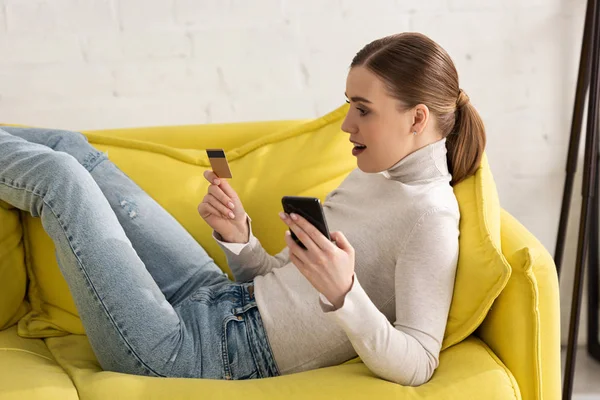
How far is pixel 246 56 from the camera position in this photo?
6.91 ft

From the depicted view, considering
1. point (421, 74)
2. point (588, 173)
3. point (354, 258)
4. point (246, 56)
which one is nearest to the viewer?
point (354, 258)

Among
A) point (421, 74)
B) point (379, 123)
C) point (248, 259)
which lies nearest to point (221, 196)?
point (248, 259)

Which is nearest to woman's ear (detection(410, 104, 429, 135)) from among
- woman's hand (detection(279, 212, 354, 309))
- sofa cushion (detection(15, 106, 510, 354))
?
sofa cushion (detection(15, 106, 510, 354))

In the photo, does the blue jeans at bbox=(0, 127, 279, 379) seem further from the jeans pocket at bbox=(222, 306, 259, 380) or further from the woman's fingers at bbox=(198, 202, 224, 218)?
the woman's fingers at bbox=(198, 202, 224, 218)

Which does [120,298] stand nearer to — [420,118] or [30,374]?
[30,374]

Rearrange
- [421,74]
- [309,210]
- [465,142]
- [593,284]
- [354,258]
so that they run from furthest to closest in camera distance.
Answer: [593,284] < [465,142] < [421,74] < [354,258] < [309,210]

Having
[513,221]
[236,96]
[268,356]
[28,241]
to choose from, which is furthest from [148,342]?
[236,96]

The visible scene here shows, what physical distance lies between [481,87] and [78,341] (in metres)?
1.36

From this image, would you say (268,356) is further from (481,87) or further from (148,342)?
(481,87)

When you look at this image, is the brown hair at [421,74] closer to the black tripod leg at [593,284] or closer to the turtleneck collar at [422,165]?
the turtleneck collar at [422,165]

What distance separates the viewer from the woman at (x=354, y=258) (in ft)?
4.08

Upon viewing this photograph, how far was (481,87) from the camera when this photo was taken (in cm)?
218

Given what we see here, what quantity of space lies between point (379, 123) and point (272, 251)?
484 mm

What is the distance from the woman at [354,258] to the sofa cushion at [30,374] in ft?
0.32
